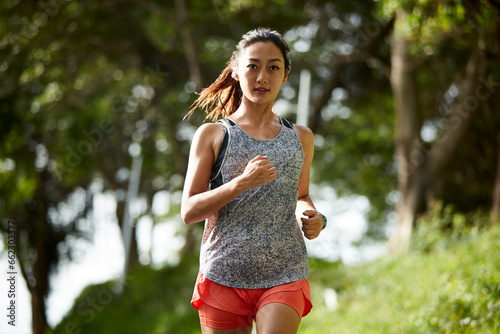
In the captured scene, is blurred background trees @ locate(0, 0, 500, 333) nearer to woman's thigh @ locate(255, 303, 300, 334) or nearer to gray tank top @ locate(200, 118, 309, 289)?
gray tank top @ locate(200, 118, 309, 289)

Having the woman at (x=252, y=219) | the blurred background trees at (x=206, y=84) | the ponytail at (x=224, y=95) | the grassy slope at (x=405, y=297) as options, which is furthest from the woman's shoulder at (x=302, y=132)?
the blurred background trees at (x=206, y=84)

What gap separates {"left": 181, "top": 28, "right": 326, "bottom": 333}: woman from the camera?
2.76 m

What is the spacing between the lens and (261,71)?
9.53ft

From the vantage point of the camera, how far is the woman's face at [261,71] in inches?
115

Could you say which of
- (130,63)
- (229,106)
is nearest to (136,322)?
(130,63)

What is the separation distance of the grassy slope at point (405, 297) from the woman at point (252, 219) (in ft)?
10.9

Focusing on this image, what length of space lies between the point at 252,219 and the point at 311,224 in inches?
11.7

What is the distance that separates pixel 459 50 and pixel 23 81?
10806 mm

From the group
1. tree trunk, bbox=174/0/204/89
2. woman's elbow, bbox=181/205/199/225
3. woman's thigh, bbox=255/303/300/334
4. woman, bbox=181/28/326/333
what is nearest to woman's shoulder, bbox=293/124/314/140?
woman, bbox=181/28/326/333

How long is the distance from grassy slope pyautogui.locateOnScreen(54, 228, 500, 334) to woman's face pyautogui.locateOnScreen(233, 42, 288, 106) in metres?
3.63

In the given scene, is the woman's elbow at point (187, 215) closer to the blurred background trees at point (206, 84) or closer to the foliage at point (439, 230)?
the blurred background trees at point (206, 84)

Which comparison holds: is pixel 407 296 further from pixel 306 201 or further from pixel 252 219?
pixel 252 219

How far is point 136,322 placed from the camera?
17.6 m

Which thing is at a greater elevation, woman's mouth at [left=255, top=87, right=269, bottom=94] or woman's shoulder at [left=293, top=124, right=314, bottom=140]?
woman's mouth at [left=255, top=87, right=269, bottom=94]
